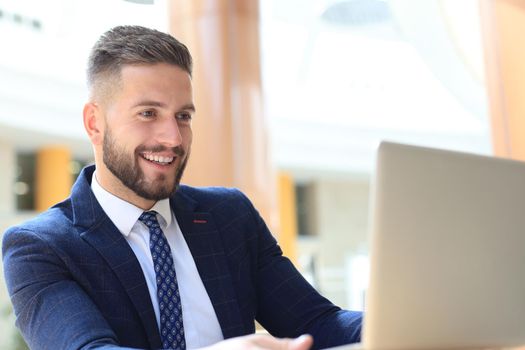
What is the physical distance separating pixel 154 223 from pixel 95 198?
0.61 feet

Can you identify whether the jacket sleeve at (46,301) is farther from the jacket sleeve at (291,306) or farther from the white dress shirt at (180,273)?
the jacket sleeve at (291,306)

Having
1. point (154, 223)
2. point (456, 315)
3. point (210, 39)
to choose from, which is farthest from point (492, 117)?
point (456, 315)

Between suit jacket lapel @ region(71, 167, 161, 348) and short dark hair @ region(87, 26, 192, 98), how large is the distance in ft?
1.25

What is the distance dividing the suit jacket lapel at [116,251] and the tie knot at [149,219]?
102mm

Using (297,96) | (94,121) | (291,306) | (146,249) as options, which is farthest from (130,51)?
(297,96)

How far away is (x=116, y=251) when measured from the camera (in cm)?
Answer: 184

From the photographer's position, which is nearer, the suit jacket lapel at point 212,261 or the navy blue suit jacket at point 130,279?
the navy blue suit jacket at point 130,279

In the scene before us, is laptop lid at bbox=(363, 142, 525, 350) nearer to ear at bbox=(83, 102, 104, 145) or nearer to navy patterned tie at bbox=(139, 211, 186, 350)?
navy patterned tie at bbox=(139, 211, 186, 350)

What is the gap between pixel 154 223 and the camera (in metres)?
1.98

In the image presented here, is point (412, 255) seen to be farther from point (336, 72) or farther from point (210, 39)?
point (336, 72)

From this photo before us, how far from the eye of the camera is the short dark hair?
1944mm

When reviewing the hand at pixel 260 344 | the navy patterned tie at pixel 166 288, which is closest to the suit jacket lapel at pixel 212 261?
the navy patterned tie at pixel 166 288

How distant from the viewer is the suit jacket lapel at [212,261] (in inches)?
76.7

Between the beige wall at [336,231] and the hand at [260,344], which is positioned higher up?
the hand at [260,344]
